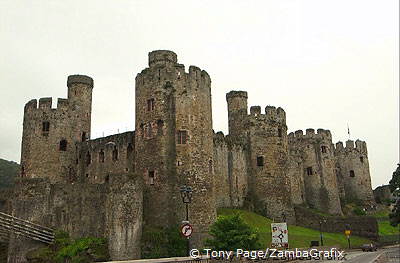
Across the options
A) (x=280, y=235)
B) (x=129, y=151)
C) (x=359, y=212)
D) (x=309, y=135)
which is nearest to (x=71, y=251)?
(x=129, y=151)

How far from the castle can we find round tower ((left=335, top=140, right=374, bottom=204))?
317mm

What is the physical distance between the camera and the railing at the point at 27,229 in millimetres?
32406

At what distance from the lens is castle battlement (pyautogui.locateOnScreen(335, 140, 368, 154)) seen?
7188 cm

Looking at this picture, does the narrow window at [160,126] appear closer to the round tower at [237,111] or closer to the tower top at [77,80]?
the round tower at [237,111]

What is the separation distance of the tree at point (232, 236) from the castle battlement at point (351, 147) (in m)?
46.4

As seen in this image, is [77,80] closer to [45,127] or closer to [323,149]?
[45,127]

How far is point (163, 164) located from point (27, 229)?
11.2m

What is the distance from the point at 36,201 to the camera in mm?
33750

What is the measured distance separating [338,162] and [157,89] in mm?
44718

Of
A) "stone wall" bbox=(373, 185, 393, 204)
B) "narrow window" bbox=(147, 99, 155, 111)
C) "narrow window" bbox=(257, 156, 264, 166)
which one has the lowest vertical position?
"stone wall" bbox=(373, 185, 393, 204)

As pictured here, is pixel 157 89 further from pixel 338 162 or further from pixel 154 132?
pixel 338 162

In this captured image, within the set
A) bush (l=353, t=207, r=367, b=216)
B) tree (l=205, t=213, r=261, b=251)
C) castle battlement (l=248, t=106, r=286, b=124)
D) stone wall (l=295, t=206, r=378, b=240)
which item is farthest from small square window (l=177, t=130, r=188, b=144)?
bush (l=353, t=207, r=367, b=216)

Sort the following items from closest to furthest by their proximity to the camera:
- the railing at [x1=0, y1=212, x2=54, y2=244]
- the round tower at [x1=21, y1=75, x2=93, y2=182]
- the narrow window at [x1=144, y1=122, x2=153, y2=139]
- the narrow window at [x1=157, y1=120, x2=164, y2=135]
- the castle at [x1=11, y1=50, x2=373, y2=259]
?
the railing at [x1=0, y1=212, x2=54, y2=244] < the castle at [x1=11, y1=50, x2=373, y2=259] < the narrow window at [x1=157, y1=120, x2=164, y2=135] < the narrow window at [x1=144, y1=122, x2=153, y2=139] < the round tower at [x1=21, y1=75, x2=93, y2=182]

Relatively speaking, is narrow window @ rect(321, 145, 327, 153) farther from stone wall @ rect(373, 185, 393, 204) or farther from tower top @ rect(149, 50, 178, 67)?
tower top @ rect(149, 50, 178, 67)
